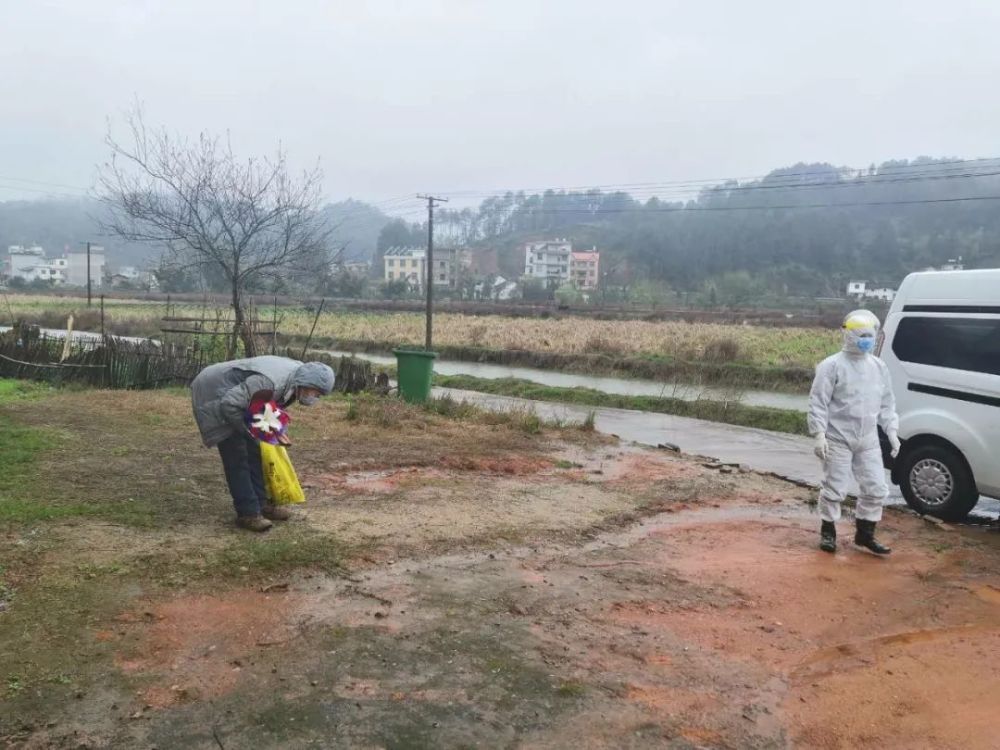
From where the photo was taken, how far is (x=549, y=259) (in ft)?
348

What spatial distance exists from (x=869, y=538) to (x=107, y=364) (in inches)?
488

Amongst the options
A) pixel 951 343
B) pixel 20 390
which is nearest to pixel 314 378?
pixel 951 343

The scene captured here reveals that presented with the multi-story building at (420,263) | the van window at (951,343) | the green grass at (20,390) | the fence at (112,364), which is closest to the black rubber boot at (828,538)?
the van window at (951,343)

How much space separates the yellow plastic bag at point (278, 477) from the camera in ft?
18.4

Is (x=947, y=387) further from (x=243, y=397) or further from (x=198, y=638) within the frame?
(x=198, y=638)

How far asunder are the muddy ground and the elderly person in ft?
1.12

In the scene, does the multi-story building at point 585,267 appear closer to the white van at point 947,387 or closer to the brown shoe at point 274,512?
the white van at point 947,387

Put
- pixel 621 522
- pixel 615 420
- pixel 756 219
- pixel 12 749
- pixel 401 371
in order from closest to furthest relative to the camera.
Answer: pixel 12 749
pixel 621 522
pixel 401 371
pixel 615 420
pixel 756 219

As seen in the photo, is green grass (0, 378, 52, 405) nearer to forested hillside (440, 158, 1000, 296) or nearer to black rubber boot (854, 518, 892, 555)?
black rubber boot (854, 518, 892, 555)

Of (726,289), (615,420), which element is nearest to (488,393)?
(615,420)

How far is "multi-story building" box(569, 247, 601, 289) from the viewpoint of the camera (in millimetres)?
100188

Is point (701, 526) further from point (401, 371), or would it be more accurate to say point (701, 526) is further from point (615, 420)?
point (615, 420)

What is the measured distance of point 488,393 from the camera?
2139 centimetres

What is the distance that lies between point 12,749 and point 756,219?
9127 centimetres
